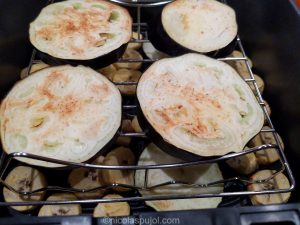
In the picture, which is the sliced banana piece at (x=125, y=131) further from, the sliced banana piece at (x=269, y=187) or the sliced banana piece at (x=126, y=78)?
the sliced banana piece at (x=269, y=187)

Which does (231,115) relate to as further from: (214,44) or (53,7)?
(53,7)

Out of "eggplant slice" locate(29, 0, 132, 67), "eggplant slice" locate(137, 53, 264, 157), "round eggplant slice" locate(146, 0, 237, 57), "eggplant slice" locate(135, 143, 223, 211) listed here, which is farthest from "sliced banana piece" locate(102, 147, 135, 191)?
"round eggplant slice" locate(146, 0, 237, 57)

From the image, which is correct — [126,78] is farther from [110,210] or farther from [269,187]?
[269,187]

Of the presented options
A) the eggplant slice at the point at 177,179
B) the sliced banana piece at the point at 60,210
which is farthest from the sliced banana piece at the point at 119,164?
the sliced banana piece at the point at 60,210


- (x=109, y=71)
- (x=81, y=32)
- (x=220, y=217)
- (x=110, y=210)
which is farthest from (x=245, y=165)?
(x=81, y=32)

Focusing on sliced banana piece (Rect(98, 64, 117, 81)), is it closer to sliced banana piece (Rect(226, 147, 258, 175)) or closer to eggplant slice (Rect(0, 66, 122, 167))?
eggplant slice (Rect(0, 66, 122, 167))

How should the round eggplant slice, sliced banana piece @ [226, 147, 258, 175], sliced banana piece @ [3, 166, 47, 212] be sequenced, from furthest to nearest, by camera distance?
the round eggplant slice → sliced banana piece @ [226, 147, 258, 175] → sliced banana piece @ [3, 166, 47, 212]

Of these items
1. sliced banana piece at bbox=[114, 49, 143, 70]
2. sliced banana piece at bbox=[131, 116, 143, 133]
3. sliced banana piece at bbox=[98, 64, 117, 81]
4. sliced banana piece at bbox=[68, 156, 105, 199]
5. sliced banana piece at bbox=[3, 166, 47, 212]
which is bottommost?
sliced banana piece at bbox=[68, 156, 105, 199]

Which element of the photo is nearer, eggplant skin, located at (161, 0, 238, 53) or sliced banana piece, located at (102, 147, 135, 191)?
sliced banana piece, located at (102, 147, 135, 191)
